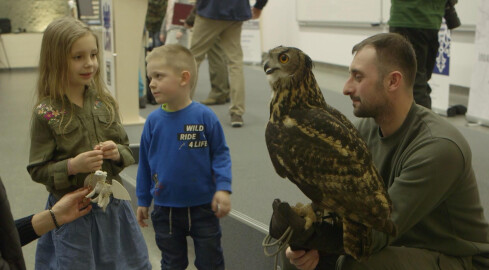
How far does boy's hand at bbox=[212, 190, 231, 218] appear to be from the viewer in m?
2.13

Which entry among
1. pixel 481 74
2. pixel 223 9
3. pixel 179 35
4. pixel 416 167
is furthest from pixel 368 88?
pixel 179 35

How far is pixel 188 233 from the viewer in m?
2.31

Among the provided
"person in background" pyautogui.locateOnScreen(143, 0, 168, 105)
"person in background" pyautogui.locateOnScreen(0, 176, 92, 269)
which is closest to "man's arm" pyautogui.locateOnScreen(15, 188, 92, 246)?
"person in background" pyautogui.locateOnScreen(0, 176, 92, 269)

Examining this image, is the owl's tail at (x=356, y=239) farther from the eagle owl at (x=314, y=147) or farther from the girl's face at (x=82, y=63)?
the girl's face at (x=82, y=63)

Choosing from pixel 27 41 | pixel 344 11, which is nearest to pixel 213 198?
pixel 344 11

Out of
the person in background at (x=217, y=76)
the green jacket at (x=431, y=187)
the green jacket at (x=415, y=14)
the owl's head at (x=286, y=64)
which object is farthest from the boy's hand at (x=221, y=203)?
the person in background at (x=217, y=76)

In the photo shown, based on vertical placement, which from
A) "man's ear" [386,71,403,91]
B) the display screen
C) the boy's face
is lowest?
the boy's face

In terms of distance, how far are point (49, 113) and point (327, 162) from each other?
1.12 m

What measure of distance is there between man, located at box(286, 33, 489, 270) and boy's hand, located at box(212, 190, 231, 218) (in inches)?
23.3

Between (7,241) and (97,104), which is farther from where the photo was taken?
(97,104)

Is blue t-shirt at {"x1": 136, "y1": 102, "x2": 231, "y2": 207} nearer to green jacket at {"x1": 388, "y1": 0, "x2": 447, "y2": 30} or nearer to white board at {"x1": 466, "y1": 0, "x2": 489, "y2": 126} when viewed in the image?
green jacket at {"x1": 388, "y1": 0, "x2": 447, "y2": 30}

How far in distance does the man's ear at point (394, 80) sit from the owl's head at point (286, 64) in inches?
19.4

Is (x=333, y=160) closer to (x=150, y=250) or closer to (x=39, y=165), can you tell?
(x=39, y=165)

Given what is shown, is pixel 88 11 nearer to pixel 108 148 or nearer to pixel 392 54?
pixel 108 148
